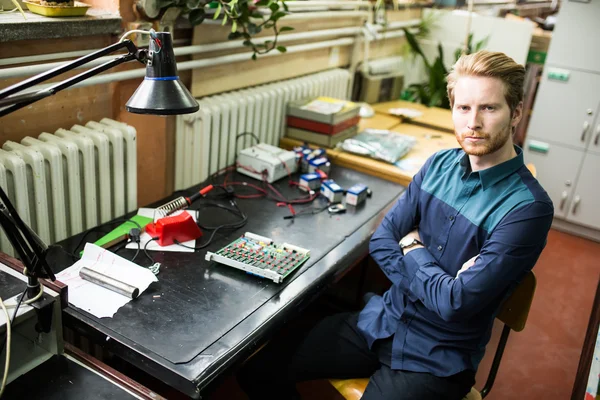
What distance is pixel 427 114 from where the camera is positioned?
3.61m

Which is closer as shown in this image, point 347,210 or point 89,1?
point 89,1

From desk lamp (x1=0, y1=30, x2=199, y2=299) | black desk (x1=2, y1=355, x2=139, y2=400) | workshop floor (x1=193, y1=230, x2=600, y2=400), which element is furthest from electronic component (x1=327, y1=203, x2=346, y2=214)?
black desk (x1=2, y1=355, x2=139, y2=400)

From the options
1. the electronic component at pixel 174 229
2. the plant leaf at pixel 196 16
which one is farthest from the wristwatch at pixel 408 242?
the plant leaf at pixel 196 16

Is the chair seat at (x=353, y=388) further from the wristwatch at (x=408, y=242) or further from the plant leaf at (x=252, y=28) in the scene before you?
the plant leaf at (x=252, y=28)

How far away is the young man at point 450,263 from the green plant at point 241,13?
970 mm

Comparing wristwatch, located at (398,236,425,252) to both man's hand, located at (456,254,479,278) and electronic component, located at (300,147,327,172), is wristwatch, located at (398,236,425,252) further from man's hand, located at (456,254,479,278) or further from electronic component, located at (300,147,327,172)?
electronic component, located at (300,147,327,172)

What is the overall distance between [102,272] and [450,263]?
101cm

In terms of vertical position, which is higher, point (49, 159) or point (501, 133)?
point (501, 133)

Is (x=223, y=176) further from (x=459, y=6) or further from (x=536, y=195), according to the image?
(x=459, y=6)

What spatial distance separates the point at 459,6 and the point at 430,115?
1516mm

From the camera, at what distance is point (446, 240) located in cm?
157

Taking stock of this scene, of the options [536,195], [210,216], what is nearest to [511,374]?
[536,195]

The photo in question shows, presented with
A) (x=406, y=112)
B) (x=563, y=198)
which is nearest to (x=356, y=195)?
(x=406, y=112)

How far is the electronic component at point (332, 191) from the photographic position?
2180mm
